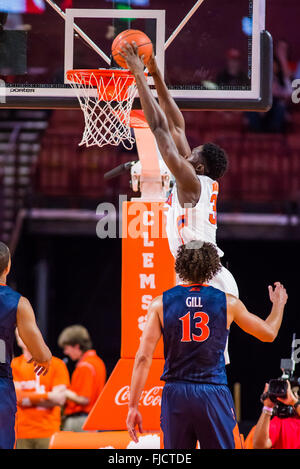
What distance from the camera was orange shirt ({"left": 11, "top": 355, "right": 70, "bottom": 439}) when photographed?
27.9 ft

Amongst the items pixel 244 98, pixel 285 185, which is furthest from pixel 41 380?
pixel 285 185

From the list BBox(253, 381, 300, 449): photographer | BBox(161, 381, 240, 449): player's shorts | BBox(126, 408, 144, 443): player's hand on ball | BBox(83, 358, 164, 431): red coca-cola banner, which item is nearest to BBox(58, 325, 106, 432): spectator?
BBox(83, 358, 164, 431): red coca-cola banner

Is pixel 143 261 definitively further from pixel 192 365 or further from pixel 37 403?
pixel 192 365

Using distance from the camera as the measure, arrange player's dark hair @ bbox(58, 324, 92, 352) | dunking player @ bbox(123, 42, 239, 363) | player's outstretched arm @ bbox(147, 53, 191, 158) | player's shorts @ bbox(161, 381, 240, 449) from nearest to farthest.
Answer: player's shorts @ bbox(161, 381, 240, 449) < dunking player @ bbox(123, 42, 239, 363) < player's outstretched arm @ bbox(147, 53, 191, 158) < player's dark hair @ bbox(58, 324, 92, 352)

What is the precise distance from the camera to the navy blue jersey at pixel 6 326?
16.6 feet

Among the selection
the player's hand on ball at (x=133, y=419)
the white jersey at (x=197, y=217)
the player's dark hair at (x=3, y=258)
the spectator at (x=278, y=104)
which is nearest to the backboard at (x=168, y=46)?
the white jersey at (x=197, y=217)

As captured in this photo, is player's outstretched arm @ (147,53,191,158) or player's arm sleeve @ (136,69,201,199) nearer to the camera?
player's arm sleeve @ (136,69,201,199)

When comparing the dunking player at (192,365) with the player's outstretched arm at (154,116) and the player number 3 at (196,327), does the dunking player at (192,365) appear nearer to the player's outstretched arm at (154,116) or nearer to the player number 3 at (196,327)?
the player number 3 at (196,327)

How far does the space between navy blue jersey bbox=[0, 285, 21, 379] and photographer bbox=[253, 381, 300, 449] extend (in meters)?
2.40

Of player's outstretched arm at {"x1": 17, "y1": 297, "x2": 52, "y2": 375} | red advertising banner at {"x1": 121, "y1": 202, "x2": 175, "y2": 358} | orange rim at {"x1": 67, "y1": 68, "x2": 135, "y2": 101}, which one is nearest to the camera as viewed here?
player's outstretched arm at {"x1": 17, "y1": 297, "x2": 52, "y2": 375}

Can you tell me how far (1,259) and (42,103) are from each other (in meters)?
1.79

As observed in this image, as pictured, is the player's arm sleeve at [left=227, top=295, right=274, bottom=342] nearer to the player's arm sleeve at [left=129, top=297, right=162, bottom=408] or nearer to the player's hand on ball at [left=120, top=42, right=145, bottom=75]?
the player's arm sleeve at [left=129, top=297, right=162, bottom=408]

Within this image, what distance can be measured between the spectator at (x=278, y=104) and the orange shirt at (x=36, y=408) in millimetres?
6834

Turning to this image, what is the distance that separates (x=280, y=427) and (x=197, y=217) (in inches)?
85.2
